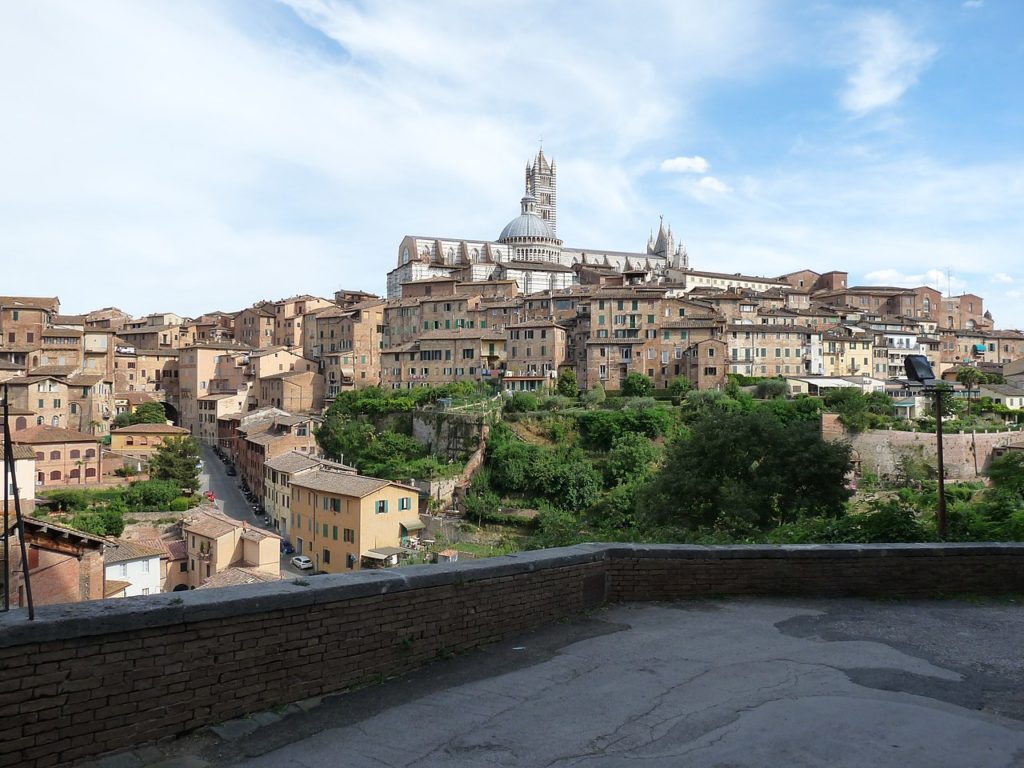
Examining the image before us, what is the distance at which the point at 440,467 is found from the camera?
47.4m

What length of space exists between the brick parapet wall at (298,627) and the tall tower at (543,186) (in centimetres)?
12069

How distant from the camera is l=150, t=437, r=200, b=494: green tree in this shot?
1998 inches

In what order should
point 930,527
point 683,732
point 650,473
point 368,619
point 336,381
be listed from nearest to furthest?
point 683,732 < point 368,619 < point 930,527 < point 650,473 < point 336,381

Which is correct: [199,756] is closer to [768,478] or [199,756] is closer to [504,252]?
[768,478]

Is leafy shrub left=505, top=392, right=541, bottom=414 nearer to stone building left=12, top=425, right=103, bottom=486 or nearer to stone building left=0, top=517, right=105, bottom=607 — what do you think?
stone building left=12, top=425, right=103, bottom=486

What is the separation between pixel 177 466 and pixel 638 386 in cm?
3271

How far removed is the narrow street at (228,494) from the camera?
4638 cm

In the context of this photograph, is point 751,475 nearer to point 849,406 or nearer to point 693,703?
point 693,703

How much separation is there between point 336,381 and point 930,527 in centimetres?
6595

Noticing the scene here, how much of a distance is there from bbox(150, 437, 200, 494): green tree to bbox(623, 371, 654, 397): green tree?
3120 cm

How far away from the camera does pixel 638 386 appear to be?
56312 millimetres

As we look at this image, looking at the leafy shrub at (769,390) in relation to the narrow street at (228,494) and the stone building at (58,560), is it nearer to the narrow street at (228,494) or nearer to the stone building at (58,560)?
the narrow street at (228,494)

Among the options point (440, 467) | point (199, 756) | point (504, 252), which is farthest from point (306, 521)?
point (504, 252)

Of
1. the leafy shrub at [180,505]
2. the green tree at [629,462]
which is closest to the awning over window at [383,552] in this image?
the green tree at [629,462]
